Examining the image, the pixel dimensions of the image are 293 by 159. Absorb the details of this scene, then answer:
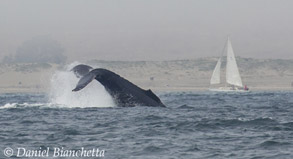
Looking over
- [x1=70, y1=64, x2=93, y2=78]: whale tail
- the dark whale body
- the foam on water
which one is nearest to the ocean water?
the dark whale body

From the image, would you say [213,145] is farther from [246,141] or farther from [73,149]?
[73,149]

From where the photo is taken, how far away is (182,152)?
1394 centimetres

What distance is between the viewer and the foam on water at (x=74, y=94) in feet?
93.0

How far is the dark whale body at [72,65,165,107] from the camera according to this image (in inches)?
957

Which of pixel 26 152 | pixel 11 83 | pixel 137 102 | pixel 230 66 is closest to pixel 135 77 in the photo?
pixel 11 83

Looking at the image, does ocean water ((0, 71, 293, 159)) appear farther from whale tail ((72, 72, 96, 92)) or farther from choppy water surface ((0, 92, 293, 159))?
whale tail ((72, 72, 96, 92))

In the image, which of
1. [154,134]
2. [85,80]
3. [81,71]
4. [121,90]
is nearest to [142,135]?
[154,134]

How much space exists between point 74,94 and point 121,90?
760 cm

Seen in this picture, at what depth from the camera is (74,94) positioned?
31.7 meters

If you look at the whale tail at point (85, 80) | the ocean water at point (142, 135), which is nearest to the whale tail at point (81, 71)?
the whale tail at point (85, 80)

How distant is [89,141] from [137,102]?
1008 centimetres

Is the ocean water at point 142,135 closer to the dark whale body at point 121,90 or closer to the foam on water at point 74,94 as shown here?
the dark whale body at point 121,90

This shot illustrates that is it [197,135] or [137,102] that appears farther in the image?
[137,102]

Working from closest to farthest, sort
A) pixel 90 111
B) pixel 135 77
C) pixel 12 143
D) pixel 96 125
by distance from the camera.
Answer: pixel 12 143, pixel 96 125, pixel 90 111, pixel 135 77
